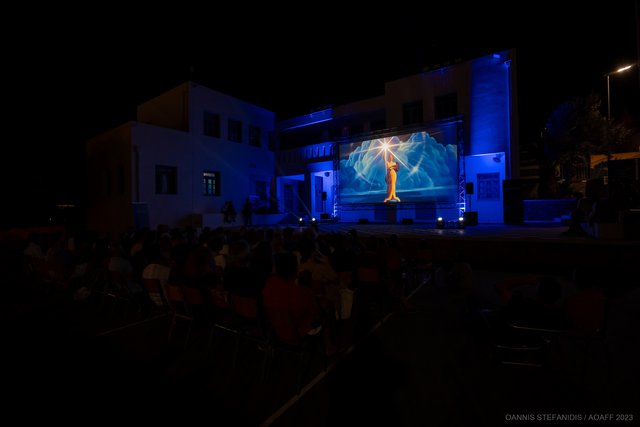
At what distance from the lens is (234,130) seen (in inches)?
761

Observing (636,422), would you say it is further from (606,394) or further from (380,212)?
(380,212)

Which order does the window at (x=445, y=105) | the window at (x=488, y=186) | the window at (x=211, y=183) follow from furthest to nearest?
the window at (x=211, y=183), the window at (x=445, y=105), the window at (x=488, y=186)

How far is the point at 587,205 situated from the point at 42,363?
1248 cm

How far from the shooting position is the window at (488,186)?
587 inches

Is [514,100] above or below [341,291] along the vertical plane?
above

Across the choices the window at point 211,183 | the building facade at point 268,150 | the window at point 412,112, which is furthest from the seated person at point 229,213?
the window at point 412,112

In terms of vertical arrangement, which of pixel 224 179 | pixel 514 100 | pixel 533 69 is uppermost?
pixel 533 69

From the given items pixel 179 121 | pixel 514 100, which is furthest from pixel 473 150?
pixel 179 121

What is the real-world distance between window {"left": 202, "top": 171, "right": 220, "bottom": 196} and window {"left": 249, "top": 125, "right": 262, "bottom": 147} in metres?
3.85

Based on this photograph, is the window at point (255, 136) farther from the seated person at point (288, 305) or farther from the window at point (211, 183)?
the seated person at point (288, 305)

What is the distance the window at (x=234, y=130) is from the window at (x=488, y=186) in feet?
46.6

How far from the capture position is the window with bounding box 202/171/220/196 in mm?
17359

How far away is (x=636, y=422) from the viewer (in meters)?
2.29

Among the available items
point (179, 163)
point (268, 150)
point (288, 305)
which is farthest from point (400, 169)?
point (288, 305)
